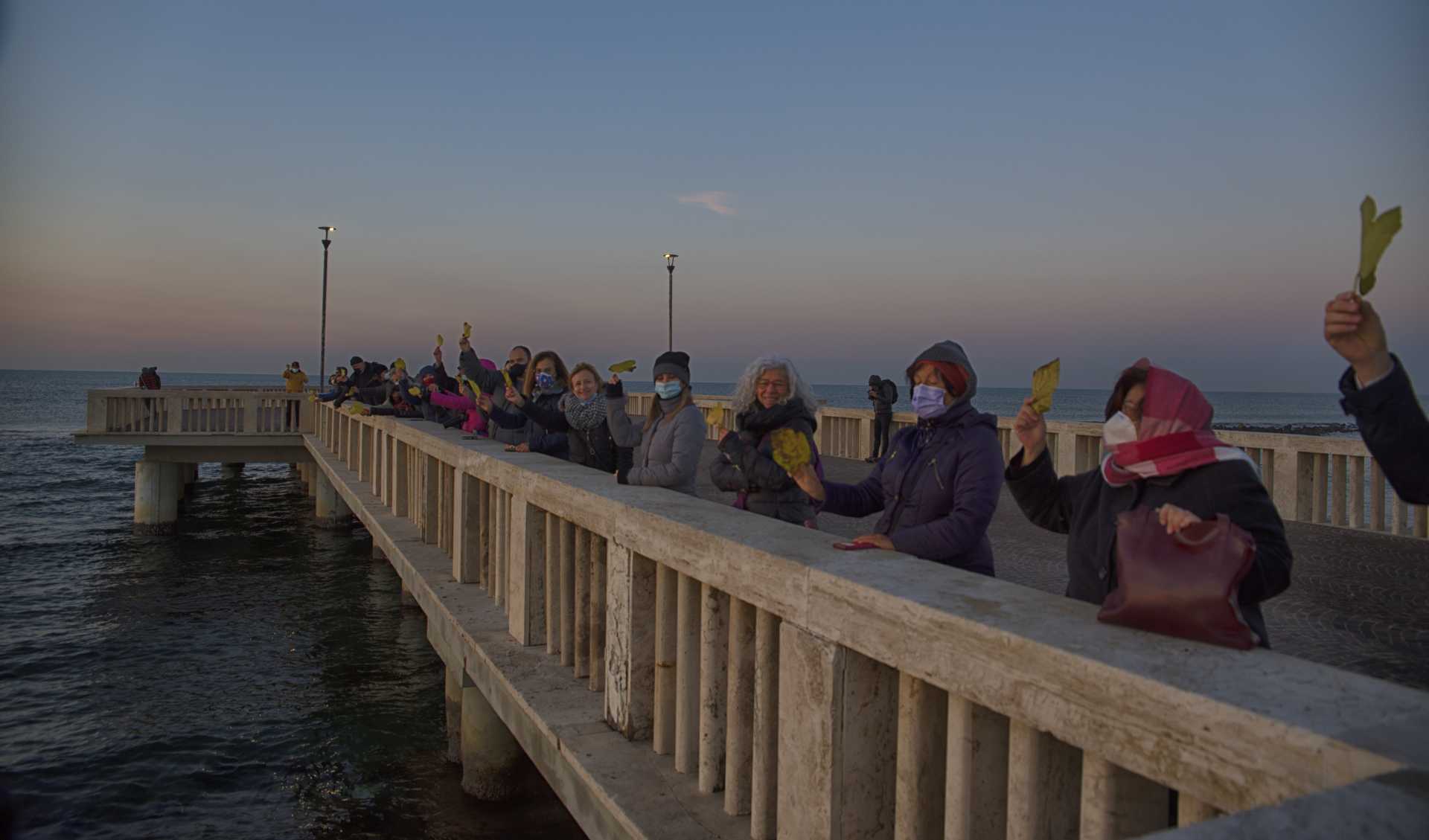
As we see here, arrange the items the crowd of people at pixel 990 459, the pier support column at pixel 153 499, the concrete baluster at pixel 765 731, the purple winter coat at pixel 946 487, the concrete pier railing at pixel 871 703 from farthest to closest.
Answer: the pier support column at pixel 153 499
the purple winter coat at pixel 946 487
the concrete baluster at pixel 765 731
the crowd of people at pixel 990 459
the concrete pier railing at pixel 871 703

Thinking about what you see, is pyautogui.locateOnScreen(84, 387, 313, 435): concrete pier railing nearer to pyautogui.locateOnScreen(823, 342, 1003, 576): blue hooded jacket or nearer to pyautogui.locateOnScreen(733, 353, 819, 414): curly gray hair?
pyautogui.locateOnScreen(733, 353, 819, 414): curly gray hair

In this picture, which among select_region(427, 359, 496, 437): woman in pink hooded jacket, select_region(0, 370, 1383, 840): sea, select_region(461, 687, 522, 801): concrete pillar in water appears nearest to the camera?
select_region(461, 687, 522, 801): concrete pillar in water

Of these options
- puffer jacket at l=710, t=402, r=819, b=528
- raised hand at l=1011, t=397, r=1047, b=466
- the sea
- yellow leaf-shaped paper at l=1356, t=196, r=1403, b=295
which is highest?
yellow leaf-shaped paper at l=1356, t=196, r=1403, b=295

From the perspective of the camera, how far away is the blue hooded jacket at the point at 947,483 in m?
3.94

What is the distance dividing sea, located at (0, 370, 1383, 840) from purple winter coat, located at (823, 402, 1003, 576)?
3049 mm

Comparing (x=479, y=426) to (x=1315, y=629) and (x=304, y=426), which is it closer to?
(x=1315, y=629)

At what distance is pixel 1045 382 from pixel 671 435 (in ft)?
10.5

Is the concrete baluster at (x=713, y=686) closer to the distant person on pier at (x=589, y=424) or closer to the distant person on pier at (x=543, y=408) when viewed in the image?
the distant person on pier at (x=589, y=424)

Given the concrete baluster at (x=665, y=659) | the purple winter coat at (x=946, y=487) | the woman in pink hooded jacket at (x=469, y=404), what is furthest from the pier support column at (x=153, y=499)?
the purple winter coat at (x=946, y=487)

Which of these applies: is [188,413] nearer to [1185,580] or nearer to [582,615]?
[582,615]

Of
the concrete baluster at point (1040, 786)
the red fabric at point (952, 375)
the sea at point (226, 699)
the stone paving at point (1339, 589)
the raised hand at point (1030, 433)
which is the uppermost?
the red fabric at point (952, 375)

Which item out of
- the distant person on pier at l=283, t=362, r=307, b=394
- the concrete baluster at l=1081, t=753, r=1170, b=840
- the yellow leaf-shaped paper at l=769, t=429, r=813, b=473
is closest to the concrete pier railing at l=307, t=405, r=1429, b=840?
the concrete baluster at l=1081, t=753, r=1170, b=840

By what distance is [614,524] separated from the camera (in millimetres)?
4586

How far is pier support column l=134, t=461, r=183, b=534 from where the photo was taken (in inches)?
1019
